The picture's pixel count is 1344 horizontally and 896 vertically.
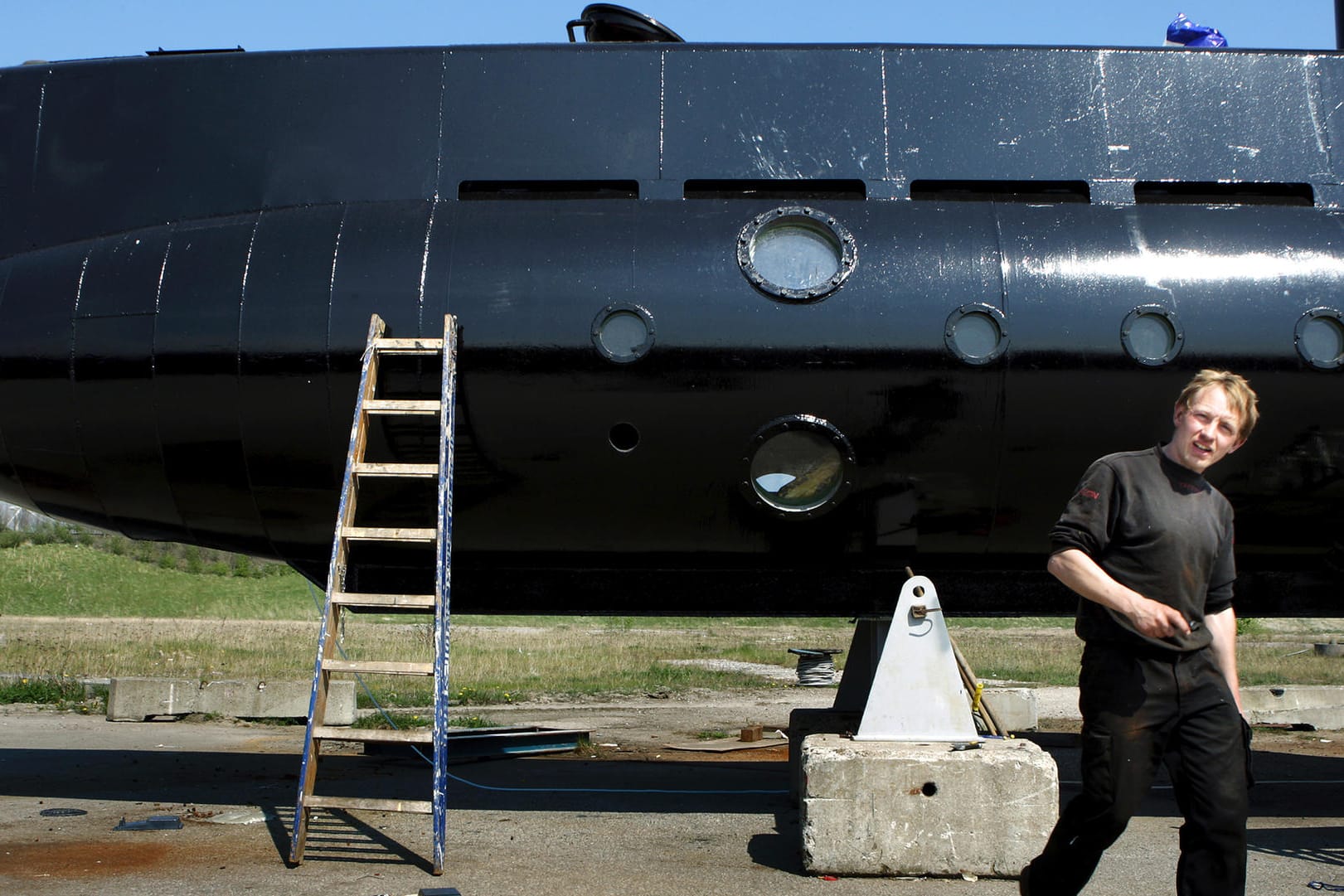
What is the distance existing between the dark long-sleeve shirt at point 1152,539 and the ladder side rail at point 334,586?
330cm

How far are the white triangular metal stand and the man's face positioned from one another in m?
2.18

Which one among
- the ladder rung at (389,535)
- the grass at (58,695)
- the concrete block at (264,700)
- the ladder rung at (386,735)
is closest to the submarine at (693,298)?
the ladder rung at (389,535)

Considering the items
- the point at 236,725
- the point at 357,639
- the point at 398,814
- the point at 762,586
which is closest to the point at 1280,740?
the point at 762,586

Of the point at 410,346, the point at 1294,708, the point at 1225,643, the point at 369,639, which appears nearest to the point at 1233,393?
the point at 1225,643

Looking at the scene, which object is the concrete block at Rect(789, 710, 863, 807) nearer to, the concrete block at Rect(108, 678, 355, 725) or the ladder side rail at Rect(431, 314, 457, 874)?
the ladder side rail at Rect(431, 314, 457, 874)

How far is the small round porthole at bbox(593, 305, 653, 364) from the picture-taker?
6.51m

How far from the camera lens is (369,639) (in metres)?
29.5

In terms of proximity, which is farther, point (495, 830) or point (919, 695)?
point (495, 830)

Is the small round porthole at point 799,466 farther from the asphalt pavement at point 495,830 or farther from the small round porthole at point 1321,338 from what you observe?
the small round porthole at point 1321,338

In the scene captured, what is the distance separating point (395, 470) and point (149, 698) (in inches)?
317

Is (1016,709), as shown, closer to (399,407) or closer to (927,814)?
(927,814)

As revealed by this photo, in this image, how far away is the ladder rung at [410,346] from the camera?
634cm

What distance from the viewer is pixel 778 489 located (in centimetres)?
673

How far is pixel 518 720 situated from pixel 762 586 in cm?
700
